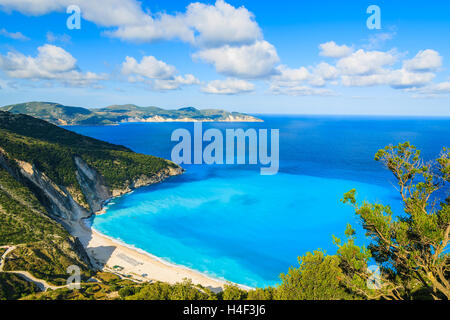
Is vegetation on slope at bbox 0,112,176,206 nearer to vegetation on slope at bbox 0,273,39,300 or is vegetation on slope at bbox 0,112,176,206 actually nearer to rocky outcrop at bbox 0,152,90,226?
rocky outcrop at bbox 0,152,90,226

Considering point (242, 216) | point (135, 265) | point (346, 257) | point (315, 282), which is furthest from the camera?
point (242, 216)

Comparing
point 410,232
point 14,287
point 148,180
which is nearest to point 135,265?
point 14,287

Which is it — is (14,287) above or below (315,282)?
below

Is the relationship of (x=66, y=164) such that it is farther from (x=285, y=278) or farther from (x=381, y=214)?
(x=381, y=214)

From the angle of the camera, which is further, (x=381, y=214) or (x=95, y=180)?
(x=95, y=180)

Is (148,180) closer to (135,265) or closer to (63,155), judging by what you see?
(63,155)

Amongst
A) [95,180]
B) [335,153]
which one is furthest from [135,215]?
[335,153]
